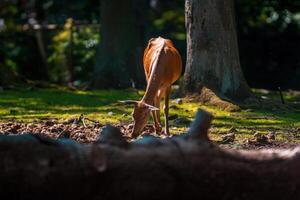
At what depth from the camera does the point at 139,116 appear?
958 cm

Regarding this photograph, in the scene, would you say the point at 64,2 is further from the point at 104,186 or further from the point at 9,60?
the point at 104,186

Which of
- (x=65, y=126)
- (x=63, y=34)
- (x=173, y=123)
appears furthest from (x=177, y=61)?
(x=63, y=34)

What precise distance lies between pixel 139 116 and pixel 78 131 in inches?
34.5

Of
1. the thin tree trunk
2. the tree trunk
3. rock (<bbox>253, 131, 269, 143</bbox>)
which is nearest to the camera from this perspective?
rock (<bbox>253, 131, 269, 143</bbox>)

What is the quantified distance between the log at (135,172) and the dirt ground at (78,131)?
4.48 metres

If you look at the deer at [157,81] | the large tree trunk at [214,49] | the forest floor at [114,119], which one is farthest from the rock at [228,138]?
the large tree trunk at [214,49]

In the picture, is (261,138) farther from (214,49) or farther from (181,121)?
(214,49)

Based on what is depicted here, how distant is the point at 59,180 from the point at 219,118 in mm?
7761

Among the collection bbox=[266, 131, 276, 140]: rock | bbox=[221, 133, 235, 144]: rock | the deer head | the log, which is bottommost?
bbox=[266, 131, 276, 140]: rock

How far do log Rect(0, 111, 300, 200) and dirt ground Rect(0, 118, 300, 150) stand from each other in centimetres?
448

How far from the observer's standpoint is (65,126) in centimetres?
1041

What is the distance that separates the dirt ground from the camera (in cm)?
927

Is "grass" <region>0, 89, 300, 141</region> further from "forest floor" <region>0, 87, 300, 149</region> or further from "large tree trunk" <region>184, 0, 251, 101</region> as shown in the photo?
"large tree trunk" <region>184, 0, 251, 101</region>

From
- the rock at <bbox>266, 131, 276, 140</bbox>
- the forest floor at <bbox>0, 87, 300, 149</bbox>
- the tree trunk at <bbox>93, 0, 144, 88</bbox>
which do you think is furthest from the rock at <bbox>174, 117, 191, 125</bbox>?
the tree trunk at <bbox>93, 0, 144, 88</bbox>
